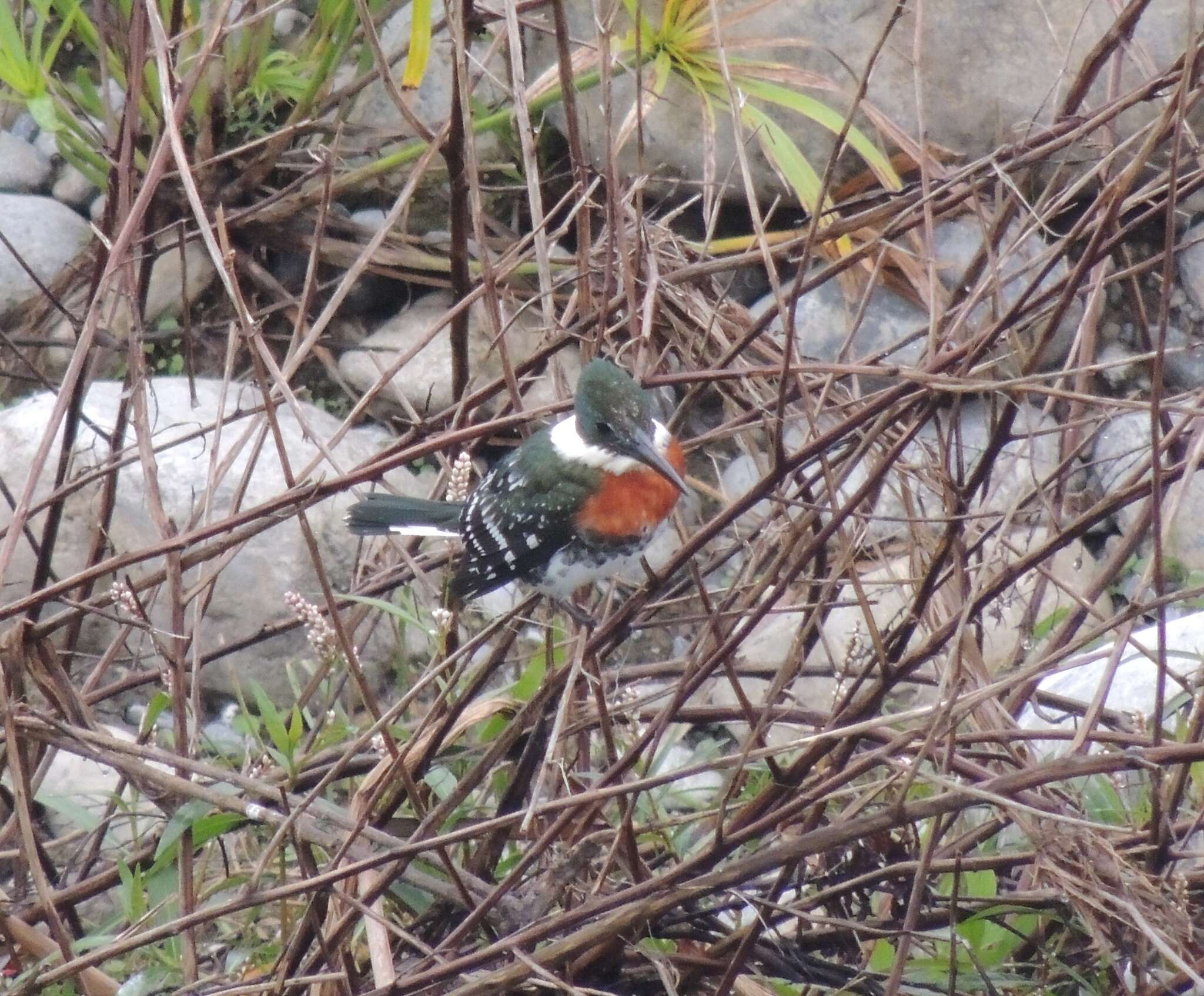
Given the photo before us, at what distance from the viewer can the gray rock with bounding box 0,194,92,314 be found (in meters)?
4.82

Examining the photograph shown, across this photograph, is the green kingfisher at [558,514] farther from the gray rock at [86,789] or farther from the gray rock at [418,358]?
the gray rock at [418,358]

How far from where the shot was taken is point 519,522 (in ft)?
8.96

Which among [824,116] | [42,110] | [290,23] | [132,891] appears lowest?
[132,891]

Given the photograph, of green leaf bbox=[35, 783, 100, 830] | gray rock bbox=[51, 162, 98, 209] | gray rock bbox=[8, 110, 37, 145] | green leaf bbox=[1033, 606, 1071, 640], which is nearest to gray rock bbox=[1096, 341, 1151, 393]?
green leaf bbox=[1033, 606, 1071, 640]

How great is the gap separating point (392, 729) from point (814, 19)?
3178mm

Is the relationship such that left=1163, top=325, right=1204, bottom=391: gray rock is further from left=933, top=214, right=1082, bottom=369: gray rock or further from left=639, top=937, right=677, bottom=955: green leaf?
left=639, top=937, right=677, bottom=955: green leaf

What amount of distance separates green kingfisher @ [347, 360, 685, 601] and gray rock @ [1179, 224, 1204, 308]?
102 inches

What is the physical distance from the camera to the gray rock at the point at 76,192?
205 inches

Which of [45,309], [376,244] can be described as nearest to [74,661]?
[45,309]

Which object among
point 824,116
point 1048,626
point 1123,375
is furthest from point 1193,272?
point 1048,626

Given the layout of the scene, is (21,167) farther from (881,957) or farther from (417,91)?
(881,957)

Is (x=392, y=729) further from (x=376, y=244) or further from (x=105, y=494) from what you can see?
(x=376, y=244)

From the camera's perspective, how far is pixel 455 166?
219cm

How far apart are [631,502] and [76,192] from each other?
3.55 meters
